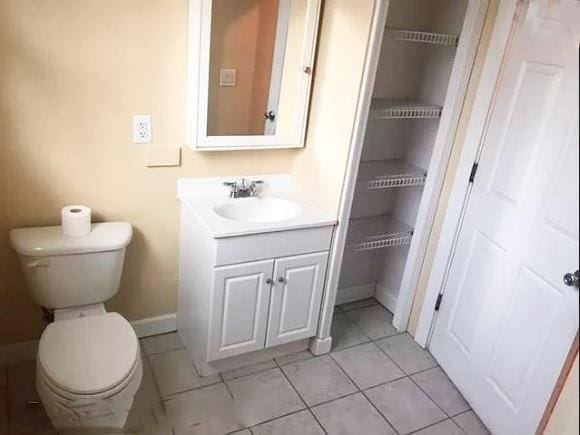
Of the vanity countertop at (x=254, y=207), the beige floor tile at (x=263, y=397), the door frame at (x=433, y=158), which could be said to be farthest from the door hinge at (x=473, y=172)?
the beige floor tile at (x=263, y=397)

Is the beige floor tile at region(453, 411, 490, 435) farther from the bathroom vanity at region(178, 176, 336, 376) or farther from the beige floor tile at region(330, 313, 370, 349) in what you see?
the bathroom vanity at region(178, 176, 336, 376)

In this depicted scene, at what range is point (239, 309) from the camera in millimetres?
2078

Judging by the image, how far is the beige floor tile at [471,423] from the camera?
81.8 inches

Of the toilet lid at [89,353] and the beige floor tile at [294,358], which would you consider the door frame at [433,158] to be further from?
the toilet lid at [89,353]

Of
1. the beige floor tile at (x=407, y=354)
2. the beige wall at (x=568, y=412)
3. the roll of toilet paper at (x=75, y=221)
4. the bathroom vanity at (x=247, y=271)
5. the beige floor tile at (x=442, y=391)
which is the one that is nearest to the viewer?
the beige wall at (x=568, y=412)

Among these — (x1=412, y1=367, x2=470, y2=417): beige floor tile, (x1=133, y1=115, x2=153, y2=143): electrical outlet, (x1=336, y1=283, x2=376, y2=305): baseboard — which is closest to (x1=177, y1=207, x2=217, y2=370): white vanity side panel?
(x1=133, y1=115, x2=153, y2=143): electrical outlet

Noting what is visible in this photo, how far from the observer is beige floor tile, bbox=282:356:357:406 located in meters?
2.17

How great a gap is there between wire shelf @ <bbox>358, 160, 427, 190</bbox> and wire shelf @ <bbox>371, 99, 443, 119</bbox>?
31 cm

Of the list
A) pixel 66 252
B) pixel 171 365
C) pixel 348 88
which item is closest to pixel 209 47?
pixel 348 88

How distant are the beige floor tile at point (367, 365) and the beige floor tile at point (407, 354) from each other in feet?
0.14

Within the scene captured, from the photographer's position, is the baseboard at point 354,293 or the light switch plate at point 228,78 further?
the baseboard at point 354,293

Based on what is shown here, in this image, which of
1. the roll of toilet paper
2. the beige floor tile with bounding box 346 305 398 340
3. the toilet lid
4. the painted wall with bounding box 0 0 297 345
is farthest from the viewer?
the beige floor tile with bounding box 346 305 398 340

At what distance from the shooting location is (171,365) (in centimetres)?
224

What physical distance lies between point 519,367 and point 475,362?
282 millimetres
